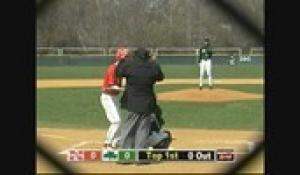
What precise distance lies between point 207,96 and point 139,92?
8316mm

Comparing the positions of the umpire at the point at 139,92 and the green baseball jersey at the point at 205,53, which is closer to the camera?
the umpire at the point at 139,92

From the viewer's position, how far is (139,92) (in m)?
4.60

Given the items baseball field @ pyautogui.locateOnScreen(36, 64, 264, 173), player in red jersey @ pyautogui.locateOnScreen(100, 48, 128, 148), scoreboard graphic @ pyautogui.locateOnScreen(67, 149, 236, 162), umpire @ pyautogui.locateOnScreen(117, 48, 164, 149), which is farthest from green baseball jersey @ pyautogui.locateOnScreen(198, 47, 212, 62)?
scoreboard graphic @ pyautogui.locateOnScreen(67, 149, 236, 162)

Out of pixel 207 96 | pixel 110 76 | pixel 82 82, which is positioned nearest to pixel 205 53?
pixel 207 96

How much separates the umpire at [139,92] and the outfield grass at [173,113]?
2.53 metres

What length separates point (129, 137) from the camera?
16.5 ft

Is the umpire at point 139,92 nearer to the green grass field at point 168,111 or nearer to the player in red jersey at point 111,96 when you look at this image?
the player in red jersey at point 111,96

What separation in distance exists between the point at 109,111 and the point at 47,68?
17.2 metres

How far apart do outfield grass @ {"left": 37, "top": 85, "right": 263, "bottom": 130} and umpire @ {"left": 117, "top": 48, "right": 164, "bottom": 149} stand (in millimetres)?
2529

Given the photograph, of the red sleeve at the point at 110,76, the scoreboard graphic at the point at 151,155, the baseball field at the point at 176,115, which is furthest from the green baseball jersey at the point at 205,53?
the scoreboard graphic at the point at 151,155

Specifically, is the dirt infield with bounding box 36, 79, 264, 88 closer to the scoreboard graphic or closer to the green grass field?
the green grass field

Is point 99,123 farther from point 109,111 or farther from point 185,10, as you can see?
point 185,10

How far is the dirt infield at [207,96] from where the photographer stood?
12082 millimetres

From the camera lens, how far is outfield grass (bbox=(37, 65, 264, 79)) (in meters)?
19.7
